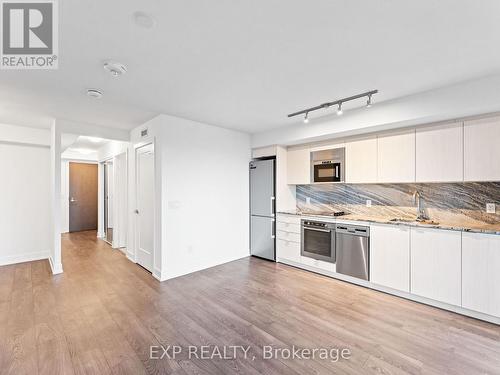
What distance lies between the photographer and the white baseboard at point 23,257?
14.3 feet

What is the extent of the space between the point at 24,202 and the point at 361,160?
6.25 meters

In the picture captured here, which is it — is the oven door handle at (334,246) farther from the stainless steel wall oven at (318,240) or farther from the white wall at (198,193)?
the white wall at (198,193)

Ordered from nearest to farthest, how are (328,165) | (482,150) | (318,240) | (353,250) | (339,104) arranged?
(482,150), (339,104), (353,250), (318,240), (328,165)

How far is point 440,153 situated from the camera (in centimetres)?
287

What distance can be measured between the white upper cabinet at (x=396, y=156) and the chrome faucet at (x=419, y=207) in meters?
0.44

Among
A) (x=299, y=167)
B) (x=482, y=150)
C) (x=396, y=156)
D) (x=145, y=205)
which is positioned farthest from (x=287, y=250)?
(x=482, y=150)

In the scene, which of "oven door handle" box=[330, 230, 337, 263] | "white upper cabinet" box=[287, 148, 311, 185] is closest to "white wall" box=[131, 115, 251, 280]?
"white upper cabinet" box=[287, 148, 311, 185]

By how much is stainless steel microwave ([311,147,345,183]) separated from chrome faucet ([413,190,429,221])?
1.02 metres

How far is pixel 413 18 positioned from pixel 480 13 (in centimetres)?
42

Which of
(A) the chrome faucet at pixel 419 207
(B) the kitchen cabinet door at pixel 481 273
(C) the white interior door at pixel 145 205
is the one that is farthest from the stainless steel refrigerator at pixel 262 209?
(B) the kitchen cabinet door at pixel 481 273

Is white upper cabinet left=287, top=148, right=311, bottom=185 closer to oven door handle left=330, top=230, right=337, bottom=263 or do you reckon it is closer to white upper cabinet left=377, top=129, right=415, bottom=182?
oven door handle left=330, top=230, right=337, bottom=263

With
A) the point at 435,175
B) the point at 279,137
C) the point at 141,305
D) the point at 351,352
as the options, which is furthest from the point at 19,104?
the point at 435,175

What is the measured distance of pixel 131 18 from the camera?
5.17 feet

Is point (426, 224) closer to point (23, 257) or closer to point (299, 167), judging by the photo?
point (299, 167)
